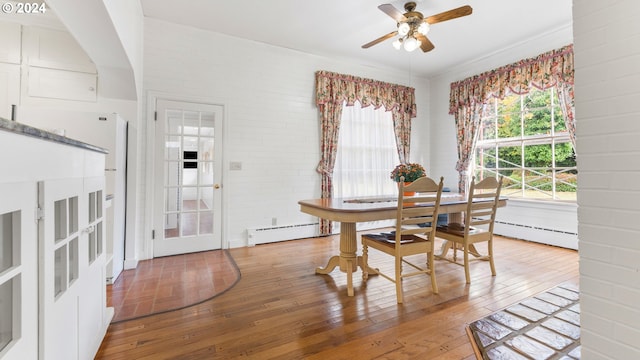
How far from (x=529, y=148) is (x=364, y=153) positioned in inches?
96.6

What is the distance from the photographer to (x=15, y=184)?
784 millimetres

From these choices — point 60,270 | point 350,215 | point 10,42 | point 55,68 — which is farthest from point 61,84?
point 350,215

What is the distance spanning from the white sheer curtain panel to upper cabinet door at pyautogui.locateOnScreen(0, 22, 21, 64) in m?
3.86

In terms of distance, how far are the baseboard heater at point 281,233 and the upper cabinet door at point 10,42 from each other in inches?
118

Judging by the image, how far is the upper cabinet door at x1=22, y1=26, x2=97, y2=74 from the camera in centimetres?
281

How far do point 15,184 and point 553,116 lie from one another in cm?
522

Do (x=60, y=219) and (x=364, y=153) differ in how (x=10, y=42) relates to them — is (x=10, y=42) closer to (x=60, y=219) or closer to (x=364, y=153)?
(x=60, y=219)

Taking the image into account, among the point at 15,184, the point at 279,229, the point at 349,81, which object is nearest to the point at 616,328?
the point at 15,184

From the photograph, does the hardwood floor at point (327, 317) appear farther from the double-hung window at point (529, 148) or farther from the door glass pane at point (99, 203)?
the double-hung window at point (529, 148)

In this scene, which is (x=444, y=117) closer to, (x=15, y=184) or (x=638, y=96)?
(x=638, y=96)

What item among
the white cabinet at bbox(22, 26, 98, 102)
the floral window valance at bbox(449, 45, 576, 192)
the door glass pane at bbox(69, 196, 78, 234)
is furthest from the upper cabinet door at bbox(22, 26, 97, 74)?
the floral window valance at bbox(449, 45, 576, 192)

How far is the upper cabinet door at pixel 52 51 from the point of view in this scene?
2809 millimetres

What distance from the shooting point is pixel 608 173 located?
42.0 inches

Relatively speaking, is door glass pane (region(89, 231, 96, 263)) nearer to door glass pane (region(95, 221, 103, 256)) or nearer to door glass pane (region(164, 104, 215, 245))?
door glass pane (region(95, 221, 103, 256))
